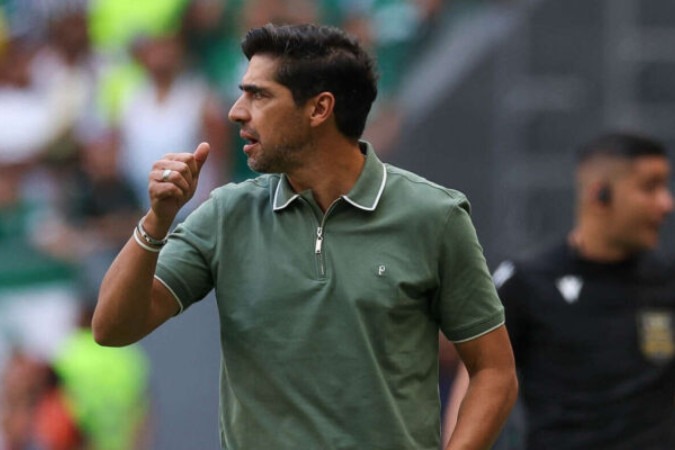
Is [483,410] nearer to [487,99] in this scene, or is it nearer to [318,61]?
[318,61]

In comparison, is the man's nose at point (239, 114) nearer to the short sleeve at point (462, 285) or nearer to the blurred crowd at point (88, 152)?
the short sleeve at point (462, 285)

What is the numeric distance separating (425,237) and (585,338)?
70.9 inches

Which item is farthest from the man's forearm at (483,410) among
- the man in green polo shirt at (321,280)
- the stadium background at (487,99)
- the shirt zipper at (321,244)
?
the stadium background at (487,99)

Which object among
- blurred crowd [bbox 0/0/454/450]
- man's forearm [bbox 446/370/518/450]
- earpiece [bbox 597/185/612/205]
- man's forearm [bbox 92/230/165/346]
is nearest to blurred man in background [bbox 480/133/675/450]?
earpiece [bbox 597/185/612/205]

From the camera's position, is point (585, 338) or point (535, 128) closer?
point (585, 338)

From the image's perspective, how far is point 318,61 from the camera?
375cm

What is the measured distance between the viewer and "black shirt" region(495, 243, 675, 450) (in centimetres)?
529

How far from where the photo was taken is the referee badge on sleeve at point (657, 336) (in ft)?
17.6

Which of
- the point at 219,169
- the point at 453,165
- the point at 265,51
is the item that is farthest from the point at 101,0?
the point at 265,51

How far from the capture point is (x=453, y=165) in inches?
364

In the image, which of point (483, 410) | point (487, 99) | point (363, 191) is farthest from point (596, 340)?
point (487, 99)

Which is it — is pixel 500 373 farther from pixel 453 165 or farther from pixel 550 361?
pixel 453 165

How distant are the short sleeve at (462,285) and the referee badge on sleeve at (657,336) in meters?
1.69

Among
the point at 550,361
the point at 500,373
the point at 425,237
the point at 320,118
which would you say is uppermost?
the point at 320,118
